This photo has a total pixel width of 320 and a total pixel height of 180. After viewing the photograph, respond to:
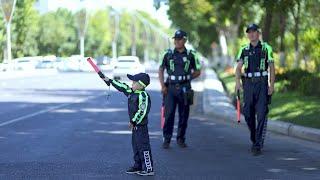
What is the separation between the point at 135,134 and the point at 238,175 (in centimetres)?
137

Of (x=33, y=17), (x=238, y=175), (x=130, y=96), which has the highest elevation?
(x=33, y=17)

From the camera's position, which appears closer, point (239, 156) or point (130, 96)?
point (130, 96)

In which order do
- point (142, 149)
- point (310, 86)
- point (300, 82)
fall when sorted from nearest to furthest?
1. point (142, 149)
2. point (310, 86)
3. point (300, 82)

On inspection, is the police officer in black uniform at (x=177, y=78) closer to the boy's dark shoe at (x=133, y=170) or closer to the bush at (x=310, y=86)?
the boy's dark shoe at (x=133, y=170)

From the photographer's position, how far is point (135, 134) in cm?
869

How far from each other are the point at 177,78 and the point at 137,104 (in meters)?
2.48

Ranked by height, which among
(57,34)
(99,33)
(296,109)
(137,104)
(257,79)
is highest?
(99,33)

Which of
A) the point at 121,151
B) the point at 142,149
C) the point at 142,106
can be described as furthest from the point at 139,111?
the point at 121,151

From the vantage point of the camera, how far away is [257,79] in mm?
10523

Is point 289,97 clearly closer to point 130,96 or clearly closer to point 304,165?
point 304,165

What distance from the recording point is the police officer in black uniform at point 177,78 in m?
11.0

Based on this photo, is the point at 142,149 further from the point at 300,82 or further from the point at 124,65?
the point at 124,65

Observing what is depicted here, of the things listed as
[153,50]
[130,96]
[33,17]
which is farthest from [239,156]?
[153,50]

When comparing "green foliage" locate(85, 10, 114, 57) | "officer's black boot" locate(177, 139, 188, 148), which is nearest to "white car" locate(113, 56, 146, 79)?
"green foliage" locate(85, 10, 114, 57)
